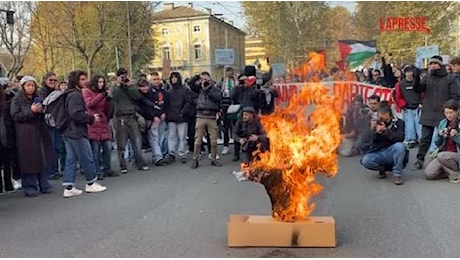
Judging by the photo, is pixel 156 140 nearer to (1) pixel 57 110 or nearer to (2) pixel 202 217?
(1) pixel 57 110

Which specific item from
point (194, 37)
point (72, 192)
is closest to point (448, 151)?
point (72, 192)

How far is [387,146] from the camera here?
903 centimetres

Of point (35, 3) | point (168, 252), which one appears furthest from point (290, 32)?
point (168, 252)

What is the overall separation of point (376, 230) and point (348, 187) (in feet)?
8.00

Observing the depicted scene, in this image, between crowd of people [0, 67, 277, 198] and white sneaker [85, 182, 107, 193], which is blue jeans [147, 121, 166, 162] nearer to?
crowd of people [0, 67, 277, 198]

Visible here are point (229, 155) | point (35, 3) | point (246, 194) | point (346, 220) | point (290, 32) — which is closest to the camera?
point (346, 220)

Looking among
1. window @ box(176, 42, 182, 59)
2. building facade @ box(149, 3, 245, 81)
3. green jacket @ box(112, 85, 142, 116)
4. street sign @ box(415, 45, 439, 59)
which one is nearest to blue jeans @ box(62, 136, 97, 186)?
green jacket @ box(112, 85, 142, 116)

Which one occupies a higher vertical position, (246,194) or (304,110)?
(304,110)

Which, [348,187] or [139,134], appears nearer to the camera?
[348,187]

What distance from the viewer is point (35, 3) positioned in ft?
113

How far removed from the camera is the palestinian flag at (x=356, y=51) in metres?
17.6

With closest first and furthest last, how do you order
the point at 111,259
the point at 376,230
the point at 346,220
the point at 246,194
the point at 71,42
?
1. the point at 111,259
2. the point at 376,230
3. the point at 346,220
4. the point at 246,194
5. the point at 71,42

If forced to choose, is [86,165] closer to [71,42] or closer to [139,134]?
[139,134]

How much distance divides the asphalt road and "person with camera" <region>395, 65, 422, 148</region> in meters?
3.02
